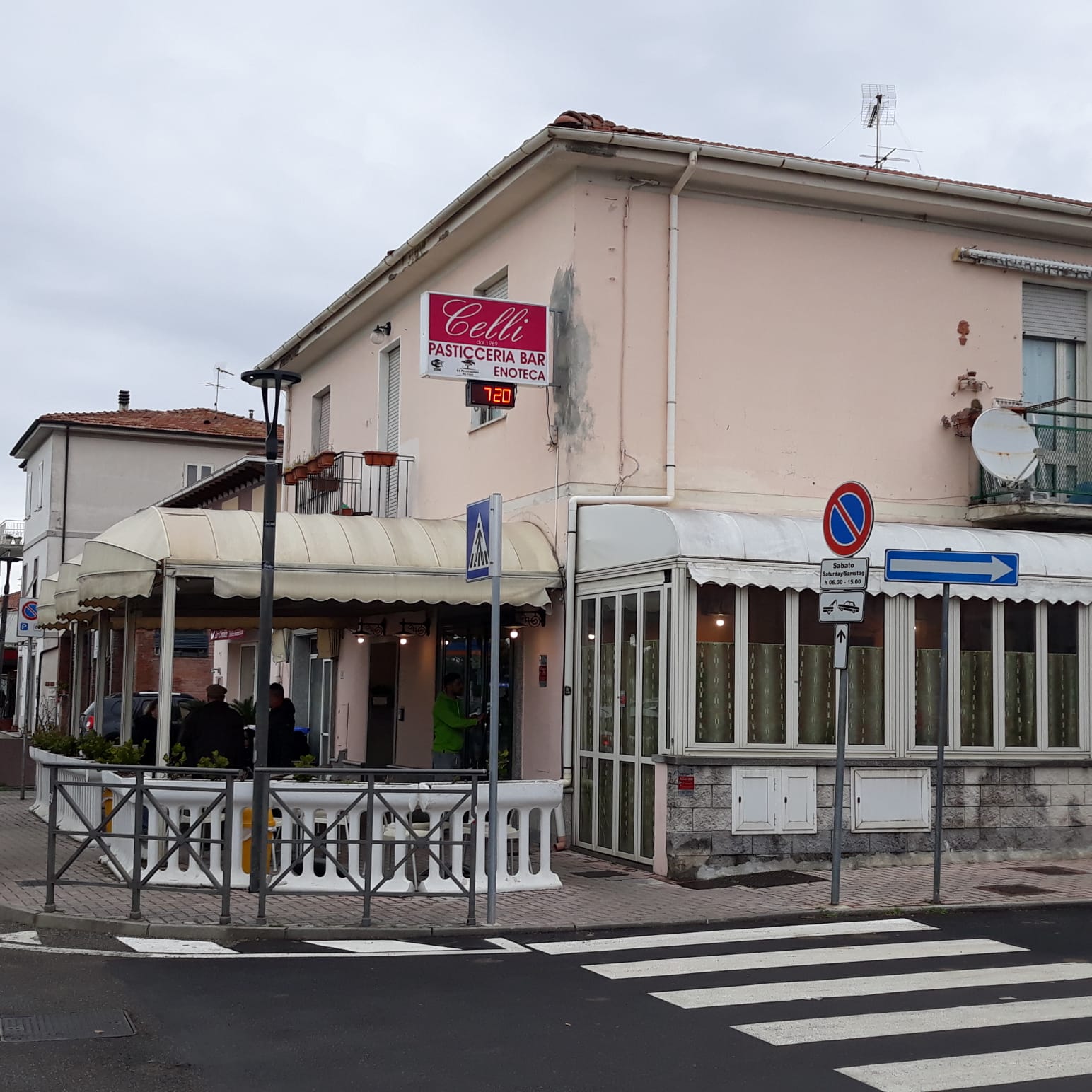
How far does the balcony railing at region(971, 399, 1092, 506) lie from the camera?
15.4 m

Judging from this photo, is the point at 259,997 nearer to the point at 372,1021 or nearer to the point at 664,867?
the point at 372,1021

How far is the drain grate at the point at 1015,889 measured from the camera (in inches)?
460

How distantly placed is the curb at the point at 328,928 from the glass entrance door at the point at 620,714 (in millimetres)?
2327

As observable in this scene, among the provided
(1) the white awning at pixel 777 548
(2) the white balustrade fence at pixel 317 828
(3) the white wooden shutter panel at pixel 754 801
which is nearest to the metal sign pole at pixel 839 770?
(3) the white wooden shutter panel at pixel 754 801

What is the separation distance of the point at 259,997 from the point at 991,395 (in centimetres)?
1176

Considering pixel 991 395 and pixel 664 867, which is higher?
pixel 991 395

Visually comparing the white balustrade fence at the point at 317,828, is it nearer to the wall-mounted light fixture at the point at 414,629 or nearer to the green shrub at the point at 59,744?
the green shrub at the point at 59,744

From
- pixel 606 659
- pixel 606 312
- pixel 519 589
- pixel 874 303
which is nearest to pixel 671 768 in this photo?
pixel 606 659

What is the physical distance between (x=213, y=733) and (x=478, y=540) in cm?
491

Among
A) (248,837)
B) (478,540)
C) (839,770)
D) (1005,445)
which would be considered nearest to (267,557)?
(478,540)

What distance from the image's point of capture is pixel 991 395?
16.2 m

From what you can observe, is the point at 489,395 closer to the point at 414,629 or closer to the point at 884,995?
the point at 414,629

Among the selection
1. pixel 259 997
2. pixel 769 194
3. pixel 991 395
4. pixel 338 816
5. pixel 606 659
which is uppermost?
pixel 769 194

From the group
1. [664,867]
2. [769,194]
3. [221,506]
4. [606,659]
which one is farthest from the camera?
[221,506]
